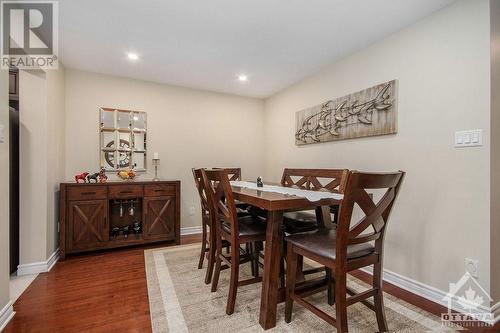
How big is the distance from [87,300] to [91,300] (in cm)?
3

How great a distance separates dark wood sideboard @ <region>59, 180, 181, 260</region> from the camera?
269 centimetres

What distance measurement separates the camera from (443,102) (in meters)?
1.85

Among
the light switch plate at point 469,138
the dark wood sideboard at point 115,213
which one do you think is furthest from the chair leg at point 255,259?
the light switch plate at point 469,138

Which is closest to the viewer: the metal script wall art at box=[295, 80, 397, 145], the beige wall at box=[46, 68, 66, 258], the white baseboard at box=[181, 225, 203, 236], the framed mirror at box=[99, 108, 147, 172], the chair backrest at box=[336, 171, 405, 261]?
the chair backrest at box=[336, 171, 405, 261]

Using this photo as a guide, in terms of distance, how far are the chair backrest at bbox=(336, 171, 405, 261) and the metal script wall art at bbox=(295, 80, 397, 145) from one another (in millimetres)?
1134

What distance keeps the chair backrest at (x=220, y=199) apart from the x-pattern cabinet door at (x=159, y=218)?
1.33 metres

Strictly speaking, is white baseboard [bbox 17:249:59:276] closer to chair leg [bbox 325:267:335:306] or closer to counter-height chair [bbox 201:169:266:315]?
counter-height chair [bbox 201:169:266:315]

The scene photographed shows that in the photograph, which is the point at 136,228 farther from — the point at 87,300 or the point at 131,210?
the point at 87,300

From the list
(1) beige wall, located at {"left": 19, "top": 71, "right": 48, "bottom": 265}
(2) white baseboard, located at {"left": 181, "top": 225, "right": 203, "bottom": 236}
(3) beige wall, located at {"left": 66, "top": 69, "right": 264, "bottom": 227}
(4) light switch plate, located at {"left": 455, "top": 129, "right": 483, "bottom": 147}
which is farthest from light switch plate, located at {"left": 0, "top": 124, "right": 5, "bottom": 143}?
(4) light switch plate, located at {"left": 455, "top": 129, "right": 483, "bottom": 147}

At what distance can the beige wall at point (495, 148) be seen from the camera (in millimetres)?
1609

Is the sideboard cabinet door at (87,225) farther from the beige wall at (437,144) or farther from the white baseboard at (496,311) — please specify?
the white baseboard at (496,311)

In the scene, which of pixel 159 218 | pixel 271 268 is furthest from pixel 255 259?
pixel 159 218

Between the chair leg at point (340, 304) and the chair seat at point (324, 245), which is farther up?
the chair seat at point (324, 245)

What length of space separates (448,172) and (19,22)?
3.70 meters
